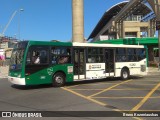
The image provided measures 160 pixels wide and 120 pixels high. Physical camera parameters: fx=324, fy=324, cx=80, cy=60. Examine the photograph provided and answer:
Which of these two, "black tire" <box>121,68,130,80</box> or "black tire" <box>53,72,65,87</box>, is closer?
"black tire" <box>53,72,65,87</box>

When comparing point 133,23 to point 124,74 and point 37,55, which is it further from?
point 37,55

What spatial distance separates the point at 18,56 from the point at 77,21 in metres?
28.0

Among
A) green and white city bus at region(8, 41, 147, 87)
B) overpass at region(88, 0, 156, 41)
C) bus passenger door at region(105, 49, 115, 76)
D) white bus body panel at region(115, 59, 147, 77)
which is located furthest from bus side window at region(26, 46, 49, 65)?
overpass at region(88, 0, 156, 41)

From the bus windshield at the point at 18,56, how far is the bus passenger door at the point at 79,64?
3320 millimetres

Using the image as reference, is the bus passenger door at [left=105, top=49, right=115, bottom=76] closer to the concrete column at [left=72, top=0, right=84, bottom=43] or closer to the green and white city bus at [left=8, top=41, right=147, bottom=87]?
the green and white city bus at [left=8, top=41, right=147, bottom=87]

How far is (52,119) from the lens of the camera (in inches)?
355

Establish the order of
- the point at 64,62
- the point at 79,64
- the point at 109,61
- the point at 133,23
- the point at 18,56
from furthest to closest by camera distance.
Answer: the point at 133,23 < the point at 109,61 < the point at 79,64 < the point at 64,62 < the point at 18,56

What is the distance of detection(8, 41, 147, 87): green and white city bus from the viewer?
664 inches

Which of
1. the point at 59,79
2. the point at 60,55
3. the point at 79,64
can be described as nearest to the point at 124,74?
the point at 79,64

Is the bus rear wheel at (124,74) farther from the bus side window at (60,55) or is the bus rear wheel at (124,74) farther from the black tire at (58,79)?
the black tire at (58,79)

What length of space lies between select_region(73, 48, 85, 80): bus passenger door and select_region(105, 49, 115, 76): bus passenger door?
223cm

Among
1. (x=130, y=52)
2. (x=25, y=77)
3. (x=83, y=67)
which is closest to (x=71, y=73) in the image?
(x=83, y=67)

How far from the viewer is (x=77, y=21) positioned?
44.6 m

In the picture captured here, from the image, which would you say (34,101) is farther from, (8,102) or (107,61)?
(107,61)
